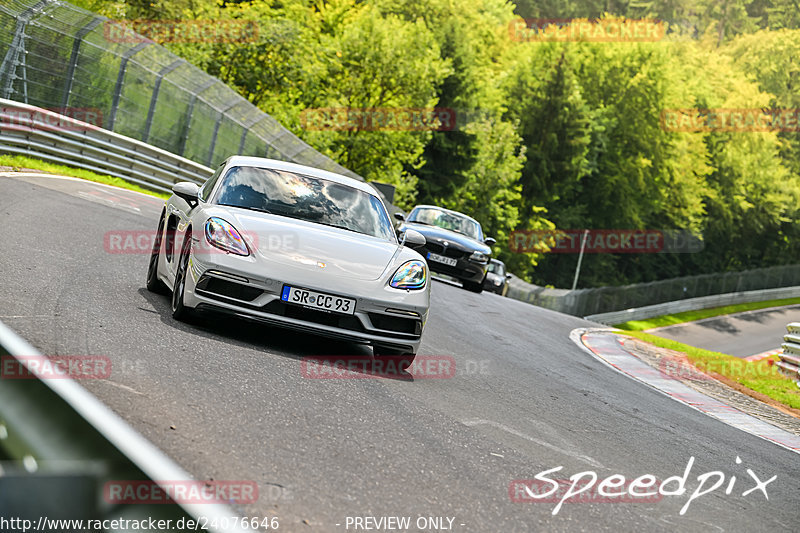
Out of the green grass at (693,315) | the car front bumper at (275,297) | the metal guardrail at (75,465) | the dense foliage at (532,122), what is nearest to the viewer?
the metal guardrail at (75,465)

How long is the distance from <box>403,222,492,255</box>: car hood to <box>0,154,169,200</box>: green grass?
7450mm

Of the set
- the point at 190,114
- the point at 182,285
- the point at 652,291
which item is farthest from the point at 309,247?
the point at 652,291

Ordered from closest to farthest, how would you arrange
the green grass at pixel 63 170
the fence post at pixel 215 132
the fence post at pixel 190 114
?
the green grass at pixel 63 170 → the fence post at pixel 190 114 → the fence post at pixel 215 132

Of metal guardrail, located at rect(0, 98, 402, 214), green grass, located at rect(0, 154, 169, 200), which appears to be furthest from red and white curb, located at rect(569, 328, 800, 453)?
green grass, located at rect(0, 154, 169, 200)

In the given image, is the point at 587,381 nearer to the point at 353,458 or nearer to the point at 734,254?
the point at 353,458

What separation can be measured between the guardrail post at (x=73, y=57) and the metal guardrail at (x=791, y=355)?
1653 cm

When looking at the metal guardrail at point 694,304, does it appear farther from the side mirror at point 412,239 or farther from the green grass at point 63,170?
the side mirror at point 412,239

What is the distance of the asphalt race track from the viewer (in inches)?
166

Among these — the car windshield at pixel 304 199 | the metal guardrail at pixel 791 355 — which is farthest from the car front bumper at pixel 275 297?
the metal guardrail at pixel 791 355

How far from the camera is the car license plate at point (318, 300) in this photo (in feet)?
22.5

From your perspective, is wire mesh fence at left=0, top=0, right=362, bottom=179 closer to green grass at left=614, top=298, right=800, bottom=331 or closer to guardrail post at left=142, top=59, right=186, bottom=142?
guardrail post at left=142, top=59, right=186, bottom=142

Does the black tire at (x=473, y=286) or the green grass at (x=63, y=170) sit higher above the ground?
the green grass at (x=63, y=170)

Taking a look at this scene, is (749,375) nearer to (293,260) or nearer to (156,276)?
(156,276)

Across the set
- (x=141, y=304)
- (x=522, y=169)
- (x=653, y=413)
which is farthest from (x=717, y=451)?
(x=522, y=169)
